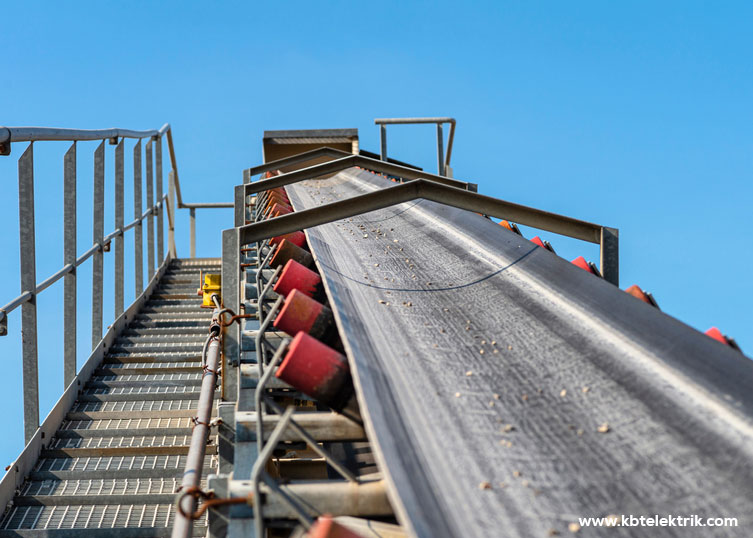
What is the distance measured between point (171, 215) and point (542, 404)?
1284cm

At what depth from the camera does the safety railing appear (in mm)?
6246

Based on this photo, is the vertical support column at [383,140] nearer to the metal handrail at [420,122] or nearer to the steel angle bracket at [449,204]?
the metal handrail at [420,122]

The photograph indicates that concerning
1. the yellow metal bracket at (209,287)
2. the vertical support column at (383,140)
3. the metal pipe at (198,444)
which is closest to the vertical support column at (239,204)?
the metal pipe at (198,444)

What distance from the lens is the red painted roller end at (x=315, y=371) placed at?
2.79 m

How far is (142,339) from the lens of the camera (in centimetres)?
909

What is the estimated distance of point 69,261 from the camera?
7684 mm

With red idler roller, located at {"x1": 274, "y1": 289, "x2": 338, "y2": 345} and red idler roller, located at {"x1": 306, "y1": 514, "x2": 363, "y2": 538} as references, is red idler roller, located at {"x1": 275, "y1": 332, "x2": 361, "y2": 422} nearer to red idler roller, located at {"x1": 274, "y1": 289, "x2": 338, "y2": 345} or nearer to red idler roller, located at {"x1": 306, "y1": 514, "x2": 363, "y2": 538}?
red idler roller, located at {"x1": 274, "y1": 289, "x2": 338, "y2": 345}

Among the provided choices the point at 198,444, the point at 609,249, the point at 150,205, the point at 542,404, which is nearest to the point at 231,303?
the point at 198,444

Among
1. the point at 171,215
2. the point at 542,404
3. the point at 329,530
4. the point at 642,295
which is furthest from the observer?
the point at 171,215

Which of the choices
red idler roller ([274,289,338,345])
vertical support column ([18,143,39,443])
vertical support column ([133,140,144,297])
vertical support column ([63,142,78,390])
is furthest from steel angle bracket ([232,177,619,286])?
vertical support column ([133,140,144,297])

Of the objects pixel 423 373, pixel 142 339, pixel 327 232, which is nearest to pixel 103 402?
pixel 142 339

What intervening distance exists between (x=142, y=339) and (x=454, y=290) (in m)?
5.85

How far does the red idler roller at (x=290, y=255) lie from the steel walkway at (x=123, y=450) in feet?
6.03

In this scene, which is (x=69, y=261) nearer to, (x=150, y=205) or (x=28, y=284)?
(x=28, y=284)
